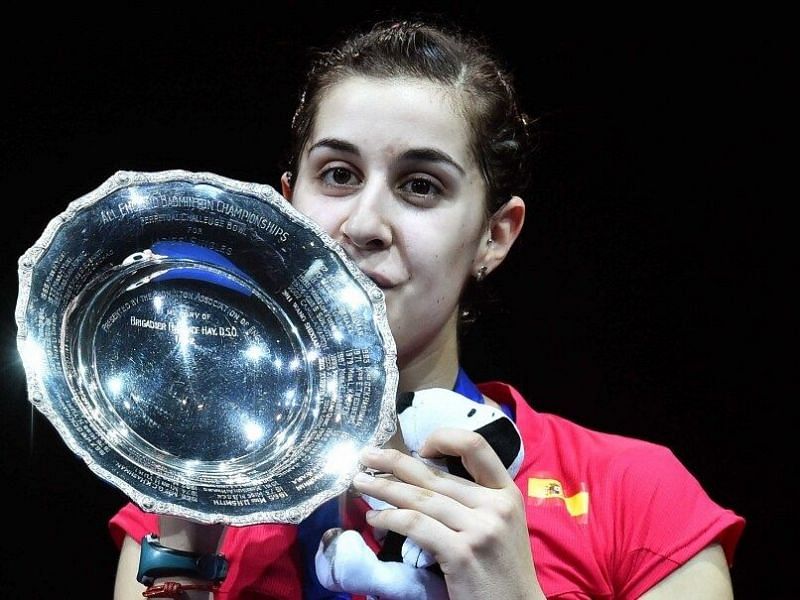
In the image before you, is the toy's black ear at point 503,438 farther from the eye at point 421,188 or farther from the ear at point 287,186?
the ear at point 287,186

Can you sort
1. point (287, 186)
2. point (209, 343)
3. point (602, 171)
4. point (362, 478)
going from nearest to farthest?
point (362, 478)
point (209, 343)
point (287, 186)
point (602, 171)

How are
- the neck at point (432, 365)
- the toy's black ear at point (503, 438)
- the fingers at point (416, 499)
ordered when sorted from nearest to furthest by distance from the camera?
the fingers at point (416, 499) → the toy's black ear at point (503, 438) → the neck at point (432, 365)

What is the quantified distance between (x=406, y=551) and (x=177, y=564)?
252 millimetres

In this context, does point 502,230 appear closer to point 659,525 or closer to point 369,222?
point 369,222

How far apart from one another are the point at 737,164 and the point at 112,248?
4.71 feet

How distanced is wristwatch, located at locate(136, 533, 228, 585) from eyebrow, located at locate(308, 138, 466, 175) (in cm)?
51

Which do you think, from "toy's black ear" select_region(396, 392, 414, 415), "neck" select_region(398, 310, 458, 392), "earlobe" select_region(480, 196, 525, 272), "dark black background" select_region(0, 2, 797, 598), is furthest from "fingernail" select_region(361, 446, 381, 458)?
"dark black background" select_region(0, 2, 797, 598)

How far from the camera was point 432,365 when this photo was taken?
4.27ft

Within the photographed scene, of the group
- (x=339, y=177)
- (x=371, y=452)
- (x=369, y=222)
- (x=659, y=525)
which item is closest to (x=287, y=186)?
(x=339, y=177)

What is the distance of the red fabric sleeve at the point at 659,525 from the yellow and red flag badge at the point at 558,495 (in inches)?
1.8

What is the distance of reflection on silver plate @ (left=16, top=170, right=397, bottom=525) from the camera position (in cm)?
93

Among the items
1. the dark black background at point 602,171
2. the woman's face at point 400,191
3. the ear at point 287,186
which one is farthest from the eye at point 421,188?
the dark black background at point 602,171

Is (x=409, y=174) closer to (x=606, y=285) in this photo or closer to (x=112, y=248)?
(x=112, y=248)

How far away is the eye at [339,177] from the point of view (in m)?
1.17
